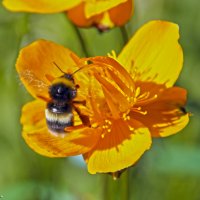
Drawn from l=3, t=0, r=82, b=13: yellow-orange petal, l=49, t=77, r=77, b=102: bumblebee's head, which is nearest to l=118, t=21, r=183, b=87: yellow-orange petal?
l=3, t=0, r=82, b=13: yellow-orange petal

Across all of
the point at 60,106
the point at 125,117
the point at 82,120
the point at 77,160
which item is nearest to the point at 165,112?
the point at 125,117

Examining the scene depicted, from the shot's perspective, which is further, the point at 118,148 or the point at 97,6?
the point at 97,6

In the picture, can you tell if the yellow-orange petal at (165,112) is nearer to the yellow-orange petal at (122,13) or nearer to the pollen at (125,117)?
the pollen at (125,117)

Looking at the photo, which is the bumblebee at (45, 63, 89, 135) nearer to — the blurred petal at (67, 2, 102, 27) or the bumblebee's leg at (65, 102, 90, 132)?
the bumblebee's leg at (65, 102, 90, 132)

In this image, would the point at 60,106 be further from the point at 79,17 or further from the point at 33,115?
the point at 79,17

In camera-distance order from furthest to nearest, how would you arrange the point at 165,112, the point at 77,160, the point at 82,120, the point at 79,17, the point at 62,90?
the point at 77,160 < the point at 79,17 < the point at 165,112 < the point at 82,120 < the point at 62,90

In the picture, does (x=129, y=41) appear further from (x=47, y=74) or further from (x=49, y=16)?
(x=49, y=16)

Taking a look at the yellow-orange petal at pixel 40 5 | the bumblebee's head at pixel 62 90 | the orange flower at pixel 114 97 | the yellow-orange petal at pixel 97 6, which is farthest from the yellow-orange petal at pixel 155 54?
the bumblebee's head at pixel 62 90

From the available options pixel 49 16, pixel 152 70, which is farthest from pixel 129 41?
pixel 49 16
